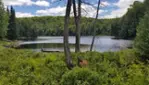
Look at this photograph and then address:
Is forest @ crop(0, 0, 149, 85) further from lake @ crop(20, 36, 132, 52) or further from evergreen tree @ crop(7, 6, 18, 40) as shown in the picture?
evergreen tree @ crop(7, 6, 18, 40)

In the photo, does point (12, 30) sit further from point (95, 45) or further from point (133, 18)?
point (133, 18)

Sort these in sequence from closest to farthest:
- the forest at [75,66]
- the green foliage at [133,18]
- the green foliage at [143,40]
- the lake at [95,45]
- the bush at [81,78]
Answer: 1. the bush at [81,78]
2. the forest at [75,66]
3. the green foliage at [143,40]
4. the lake at [95,45]
5. the green foliage at [133,18]

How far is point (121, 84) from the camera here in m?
7.51

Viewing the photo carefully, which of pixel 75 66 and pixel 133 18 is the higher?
pixel 133 18

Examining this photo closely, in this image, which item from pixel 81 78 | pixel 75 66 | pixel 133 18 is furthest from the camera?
pixel 133 18

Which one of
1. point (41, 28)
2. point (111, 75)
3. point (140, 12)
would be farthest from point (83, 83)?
point (41, 28)

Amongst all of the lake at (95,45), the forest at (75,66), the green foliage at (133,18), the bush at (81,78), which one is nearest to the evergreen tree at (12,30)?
the lake at (95,45)

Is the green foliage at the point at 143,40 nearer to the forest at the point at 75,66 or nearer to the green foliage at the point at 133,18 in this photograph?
the forest at the point at 75,66

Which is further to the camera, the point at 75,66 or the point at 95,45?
the point at 95,45

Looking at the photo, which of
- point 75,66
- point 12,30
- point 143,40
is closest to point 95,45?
point 143,40

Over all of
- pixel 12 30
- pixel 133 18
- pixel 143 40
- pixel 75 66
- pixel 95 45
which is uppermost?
pixel 133 18

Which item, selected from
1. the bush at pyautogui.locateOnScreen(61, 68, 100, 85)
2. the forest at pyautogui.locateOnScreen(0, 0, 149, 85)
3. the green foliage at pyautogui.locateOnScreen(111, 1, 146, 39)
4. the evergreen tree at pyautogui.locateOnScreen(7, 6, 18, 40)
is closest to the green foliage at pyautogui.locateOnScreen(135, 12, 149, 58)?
the forest at pyautogui.locateOnScreen(0, 0, 149, 85)

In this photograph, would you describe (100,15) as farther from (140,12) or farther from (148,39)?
(140,12)

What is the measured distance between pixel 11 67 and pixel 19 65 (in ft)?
1.29
